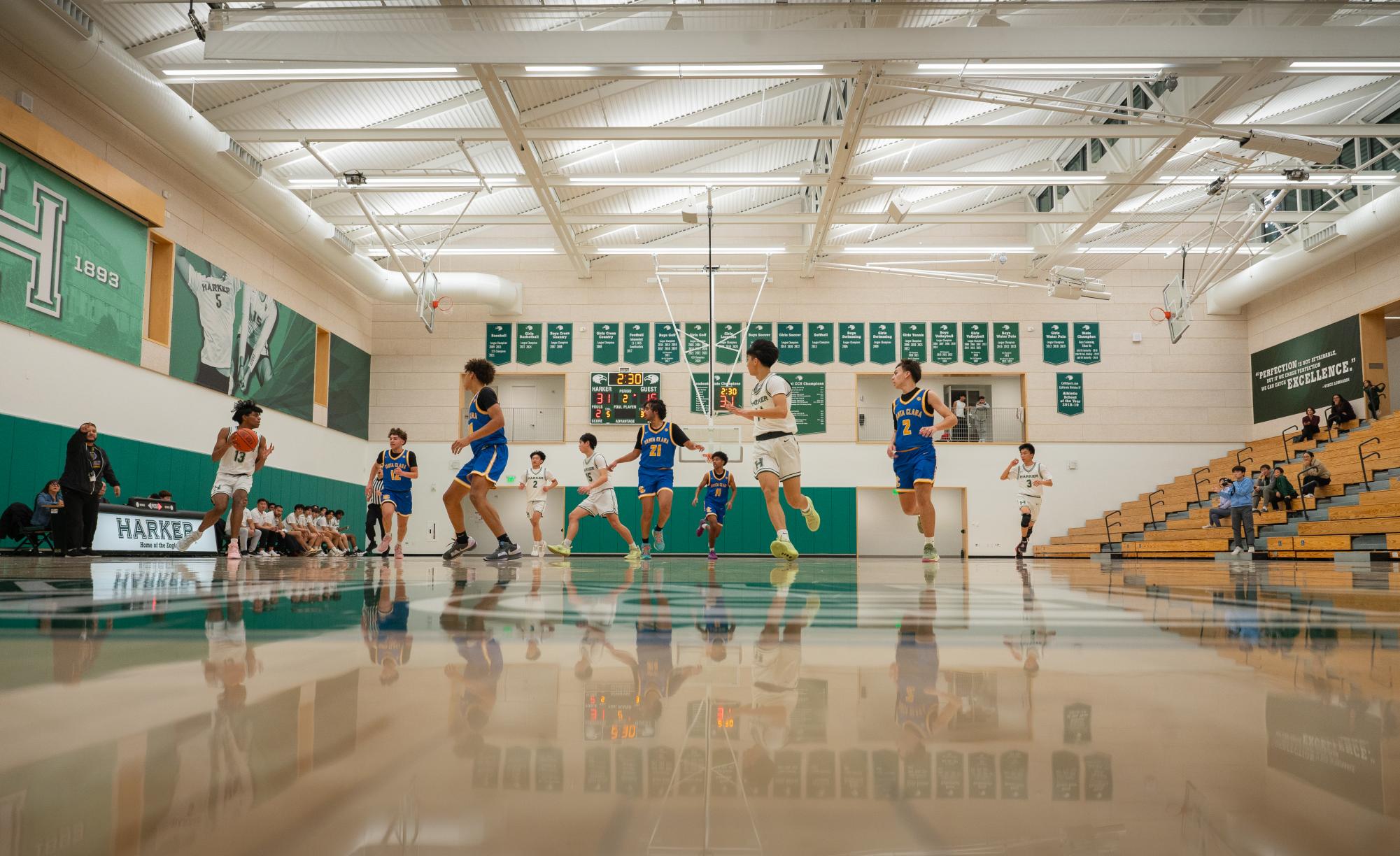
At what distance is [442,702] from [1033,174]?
1663 cm

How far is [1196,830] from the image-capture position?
0.58 m

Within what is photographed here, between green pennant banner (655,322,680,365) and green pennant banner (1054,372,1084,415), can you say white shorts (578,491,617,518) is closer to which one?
green pennant banner (655,322,680,365)

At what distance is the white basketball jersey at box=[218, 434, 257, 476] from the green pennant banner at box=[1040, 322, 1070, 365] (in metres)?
19.1

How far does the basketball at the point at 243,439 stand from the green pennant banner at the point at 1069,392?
19274mm

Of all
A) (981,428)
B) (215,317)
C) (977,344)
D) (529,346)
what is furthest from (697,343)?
(215,317)

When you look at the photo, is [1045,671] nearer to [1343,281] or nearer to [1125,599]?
[1125,599]

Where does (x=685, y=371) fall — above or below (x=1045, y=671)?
above

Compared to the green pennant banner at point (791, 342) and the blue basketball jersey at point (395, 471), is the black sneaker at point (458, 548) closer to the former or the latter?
the blue basketball jersey at point (395, 471)

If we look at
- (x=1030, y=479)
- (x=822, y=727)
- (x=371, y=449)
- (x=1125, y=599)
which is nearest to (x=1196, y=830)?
(x=822, y=727)

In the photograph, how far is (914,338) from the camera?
22609 mm

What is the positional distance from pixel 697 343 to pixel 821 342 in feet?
10.5

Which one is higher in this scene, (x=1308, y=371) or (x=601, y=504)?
(x=1308, y=371)

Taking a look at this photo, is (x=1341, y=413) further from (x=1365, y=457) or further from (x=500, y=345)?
(x=500, y=345)

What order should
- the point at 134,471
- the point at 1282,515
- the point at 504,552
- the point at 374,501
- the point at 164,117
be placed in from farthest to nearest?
the point at 1282,515 < the point at 134,471 < the point at 374,501 < the point at 164,117 < the point at 504,552
